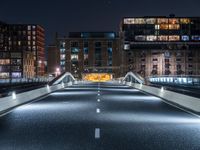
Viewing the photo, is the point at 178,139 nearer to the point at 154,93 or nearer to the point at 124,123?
the point at 124,123

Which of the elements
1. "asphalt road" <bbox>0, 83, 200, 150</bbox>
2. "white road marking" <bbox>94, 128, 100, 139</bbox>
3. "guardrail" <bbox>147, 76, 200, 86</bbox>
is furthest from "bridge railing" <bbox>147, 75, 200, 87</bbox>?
"white road marking" <bbox>94, 128, 100, 139</bbox>

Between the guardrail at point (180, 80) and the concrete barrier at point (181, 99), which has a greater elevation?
the guardrail at point (180, 80)

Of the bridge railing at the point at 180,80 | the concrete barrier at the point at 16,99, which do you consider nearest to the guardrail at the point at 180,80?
the bridge railing at the point at 180,80

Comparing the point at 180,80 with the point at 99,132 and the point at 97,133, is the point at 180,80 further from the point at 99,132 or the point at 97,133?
the point at 97,133

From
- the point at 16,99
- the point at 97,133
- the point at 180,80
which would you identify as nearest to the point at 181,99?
the point at 16,99

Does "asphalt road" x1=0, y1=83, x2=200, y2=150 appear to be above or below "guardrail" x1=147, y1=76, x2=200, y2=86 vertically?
below

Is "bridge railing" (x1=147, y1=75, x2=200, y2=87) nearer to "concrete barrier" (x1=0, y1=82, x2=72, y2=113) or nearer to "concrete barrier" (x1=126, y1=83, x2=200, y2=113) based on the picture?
"concrete barrier" (x1=126, y1=83, x2=200, y2=113)

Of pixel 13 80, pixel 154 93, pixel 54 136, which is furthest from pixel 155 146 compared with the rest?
pixel 13 80

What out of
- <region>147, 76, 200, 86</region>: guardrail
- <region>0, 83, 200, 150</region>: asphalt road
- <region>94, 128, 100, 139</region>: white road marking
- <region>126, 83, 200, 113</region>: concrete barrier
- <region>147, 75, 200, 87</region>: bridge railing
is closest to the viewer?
<region>0, 83, 200, 150</region>: asphalt road

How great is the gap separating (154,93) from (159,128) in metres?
26.9

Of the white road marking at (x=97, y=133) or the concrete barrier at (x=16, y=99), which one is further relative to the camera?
the concrete barrier at (x=16, y=99)

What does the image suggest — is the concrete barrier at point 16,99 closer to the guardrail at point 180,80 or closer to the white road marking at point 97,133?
the white road marking at point 97,133

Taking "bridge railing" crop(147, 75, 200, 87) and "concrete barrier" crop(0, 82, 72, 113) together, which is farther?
"bridge railing" crop(147, 75, 200, 87)

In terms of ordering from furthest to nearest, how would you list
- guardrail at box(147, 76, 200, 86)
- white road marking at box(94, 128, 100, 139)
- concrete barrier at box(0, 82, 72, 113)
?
guardrail at box(147, 76, 200, 86), concrete barrier at box(0, 82, 72, 113), white road marking at box(94, 128, 100, 139)
